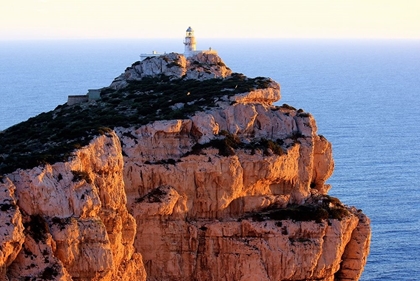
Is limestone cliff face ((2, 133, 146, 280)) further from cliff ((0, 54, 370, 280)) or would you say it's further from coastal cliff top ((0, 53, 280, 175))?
coastal cliff top ((0, 53, 280, 175))

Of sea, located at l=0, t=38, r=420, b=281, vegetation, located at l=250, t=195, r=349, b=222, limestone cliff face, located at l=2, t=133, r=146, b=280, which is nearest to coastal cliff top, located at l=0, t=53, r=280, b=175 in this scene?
limestone cliff face, located at l=2, t=133, r=146, b=280

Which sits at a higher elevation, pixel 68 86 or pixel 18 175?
pixel 18 175

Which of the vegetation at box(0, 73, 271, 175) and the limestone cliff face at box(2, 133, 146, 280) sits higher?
the vegetation at box(0, 73, 271, 175)

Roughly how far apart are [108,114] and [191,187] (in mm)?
6267

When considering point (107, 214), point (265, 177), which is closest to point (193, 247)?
point (265, 177)

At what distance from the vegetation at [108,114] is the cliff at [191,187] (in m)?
0.11

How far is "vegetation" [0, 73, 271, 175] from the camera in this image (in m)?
38.3

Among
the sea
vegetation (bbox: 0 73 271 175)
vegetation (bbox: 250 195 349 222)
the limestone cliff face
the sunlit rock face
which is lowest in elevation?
the sea

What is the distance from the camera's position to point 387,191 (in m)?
85.1

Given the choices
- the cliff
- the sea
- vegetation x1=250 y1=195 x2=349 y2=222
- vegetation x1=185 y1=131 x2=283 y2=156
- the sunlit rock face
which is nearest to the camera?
the cliff

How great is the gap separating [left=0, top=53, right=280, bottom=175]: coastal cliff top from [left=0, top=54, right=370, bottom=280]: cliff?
11cm

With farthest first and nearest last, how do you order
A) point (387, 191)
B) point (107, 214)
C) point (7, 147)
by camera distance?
point (387, 191), point (7, 147), point (107, 214)

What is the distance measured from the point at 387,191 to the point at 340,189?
3647mm

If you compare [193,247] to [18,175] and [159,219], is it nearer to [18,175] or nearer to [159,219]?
[159,219]
